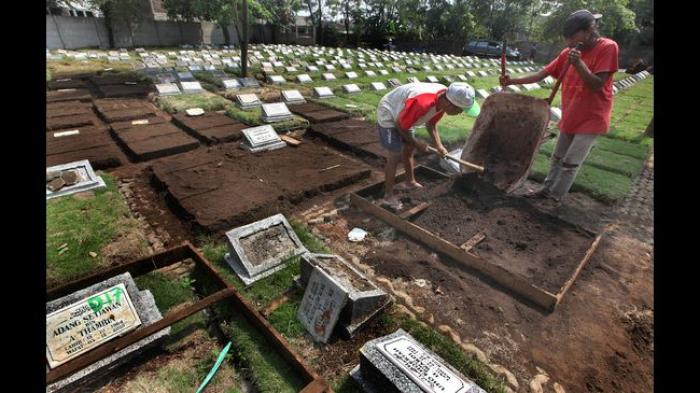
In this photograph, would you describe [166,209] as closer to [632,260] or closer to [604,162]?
[632,260]

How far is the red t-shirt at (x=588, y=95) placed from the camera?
3.75 m

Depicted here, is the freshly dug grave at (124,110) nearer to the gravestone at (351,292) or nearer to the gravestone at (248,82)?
the gravestone at (248,82)

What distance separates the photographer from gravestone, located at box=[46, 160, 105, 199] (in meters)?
4.54

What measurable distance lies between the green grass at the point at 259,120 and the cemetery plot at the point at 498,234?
3626mm

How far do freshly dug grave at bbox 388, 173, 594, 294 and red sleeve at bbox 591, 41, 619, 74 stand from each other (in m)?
1.73

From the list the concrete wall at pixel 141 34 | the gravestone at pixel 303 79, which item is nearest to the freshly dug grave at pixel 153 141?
the gravestone at pixel 303 79

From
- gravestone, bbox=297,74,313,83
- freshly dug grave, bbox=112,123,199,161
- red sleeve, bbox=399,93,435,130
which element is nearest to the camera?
red sleeve, bbox=399,93,435,130

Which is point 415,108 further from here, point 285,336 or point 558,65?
point 285,336

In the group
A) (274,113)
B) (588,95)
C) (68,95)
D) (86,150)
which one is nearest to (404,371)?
(588,95)

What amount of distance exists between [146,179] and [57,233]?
5.59 feet

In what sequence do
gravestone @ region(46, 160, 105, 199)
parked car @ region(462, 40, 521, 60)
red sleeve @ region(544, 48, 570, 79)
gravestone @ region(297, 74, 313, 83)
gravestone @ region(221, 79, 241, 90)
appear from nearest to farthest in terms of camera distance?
red sleeve @ region(544, 48, 570, 79), gravestone @ region(46, 160, 105, 199), gravestone @ region(221, 79, 241, 90), gravestone @ region(297, 74, 313, 83), parked car @ region(462, 40, 521, 60)

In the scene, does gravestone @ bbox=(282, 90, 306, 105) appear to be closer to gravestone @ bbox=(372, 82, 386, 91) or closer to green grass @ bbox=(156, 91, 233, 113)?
green grass @ bbox=(156, 91, 233, 113)

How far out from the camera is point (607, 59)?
373 centimetres

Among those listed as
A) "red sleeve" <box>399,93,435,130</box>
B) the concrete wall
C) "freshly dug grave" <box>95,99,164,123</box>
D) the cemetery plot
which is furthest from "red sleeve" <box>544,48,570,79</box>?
the concrete wall
